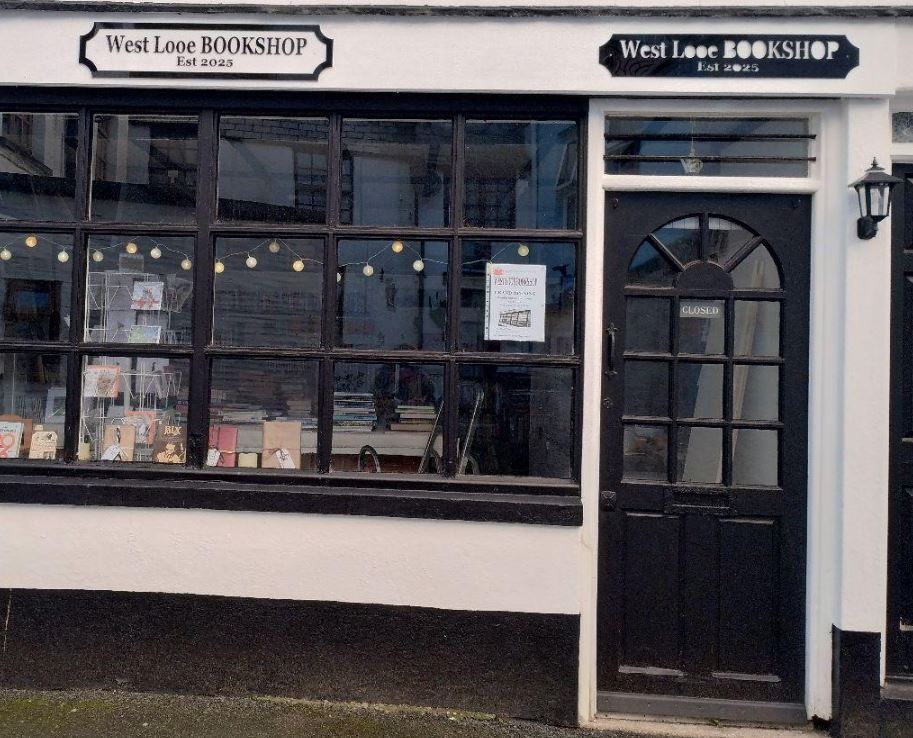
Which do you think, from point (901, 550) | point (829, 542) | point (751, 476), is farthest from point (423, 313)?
point (901, 550)

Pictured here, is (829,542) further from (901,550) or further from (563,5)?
(563,5)

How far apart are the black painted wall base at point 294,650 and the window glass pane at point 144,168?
2206 millimetres

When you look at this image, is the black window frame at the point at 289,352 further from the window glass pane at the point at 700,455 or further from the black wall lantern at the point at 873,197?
the black wall lantern at the point at 873,197

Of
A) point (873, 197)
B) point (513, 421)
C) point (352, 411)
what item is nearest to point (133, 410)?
point (352, 411)

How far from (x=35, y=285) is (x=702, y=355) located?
12.8 ft

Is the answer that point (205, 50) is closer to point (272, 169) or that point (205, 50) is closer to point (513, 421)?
point (272, 169)

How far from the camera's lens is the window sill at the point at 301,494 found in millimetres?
3613

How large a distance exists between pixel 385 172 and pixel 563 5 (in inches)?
51.7

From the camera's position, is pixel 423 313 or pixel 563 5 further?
pixel 423 313

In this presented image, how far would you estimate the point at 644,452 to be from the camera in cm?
374

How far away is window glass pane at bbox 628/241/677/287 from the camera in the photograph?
147 inches

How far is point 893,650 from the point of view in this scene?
143 inches

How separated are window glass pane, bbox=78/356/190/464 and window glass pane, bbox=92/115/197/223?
34.2 inches

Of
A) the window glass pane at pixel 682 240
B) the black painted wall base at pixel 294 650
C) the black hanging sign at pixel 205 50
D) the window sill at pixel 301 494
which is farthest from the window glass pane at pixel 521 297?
the black painted wall base at pixel 294 650
